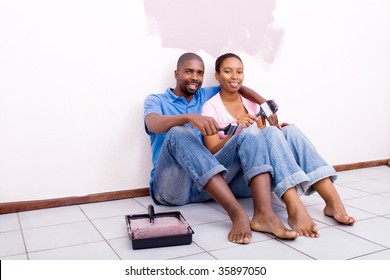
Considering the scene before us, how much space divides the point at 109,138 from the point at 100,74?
31 centimetres

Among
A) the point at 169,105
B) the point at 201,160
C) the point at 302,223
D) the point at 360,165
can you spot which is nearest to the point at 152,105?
the point at 169,105

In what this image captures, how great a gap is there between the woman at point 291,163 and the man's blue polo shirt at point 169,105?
0.20 feet

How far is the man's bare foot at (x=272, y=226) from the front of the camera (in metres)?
1.42

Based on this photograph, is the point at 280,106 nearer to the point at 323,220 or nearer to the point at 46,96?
the point at 323,220

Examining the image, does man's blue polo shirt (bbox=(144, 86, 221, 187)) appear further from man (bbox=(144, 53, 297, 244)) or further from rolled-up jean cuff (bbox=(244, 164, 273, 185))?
rolled-up jean cuff (bbox=(244, 164, 273, 185))

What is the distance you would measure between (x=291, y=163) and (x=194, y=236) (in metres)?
0.46

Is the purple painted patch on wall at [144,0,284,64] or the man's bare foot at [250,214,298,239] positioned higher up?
the purple painted patch on wall at [144,0,284,64]

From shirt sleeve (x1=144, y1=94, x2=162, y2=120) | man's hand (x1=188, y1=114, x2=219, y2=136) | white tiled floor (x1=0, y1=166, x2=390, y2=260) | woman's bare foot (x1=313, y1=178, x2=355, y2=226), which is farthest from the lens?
shirt sleeve (x1=144, y1=94, x2=162, y2=120)

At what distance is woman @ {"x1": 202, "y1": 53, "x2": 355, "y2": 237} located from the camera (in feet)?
5.07

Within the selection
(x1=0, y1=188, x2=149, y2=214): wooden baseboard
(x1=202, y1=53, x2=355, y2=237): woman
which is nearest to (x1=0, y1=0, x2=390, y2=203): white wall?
(x1=0, y1=188, x2=149, y2=214): wooden baseboard

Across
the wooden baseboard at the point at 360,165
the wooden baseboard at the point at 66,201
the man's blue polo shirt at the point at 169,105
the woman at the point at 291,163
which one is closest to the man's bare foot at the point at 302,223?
the woman at the point at 291,163

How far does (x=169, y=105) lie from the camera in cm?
190

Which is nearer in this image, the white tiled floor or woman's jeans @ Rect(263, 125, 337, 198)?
the white tiled floor

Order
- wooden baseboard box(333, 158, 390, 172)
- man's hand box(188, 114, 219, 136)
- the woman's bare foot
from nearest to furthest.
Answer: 1. man's hand box(188, 114, 219, 136)
2. the woman's bare foot
3. wooden baseboard box(333, 158, 390, 172)
